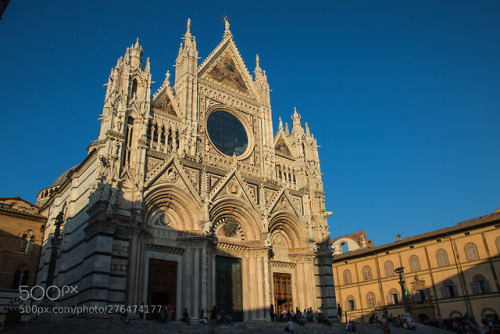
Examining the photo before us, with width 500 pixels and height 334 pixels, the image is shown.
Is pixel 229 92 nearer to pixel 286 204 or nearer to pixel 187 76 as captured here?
pixel 187 76

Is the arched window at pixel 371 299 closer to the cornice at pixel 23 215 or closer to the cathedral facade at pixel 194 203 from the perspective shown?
the cathedral facade at pixel 194 203

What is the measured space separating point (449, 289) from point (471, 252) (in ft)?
11.5

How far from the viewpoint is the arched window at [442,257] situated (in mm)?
32781

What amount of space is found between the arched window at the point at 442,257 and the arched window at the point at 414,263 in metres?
1.87

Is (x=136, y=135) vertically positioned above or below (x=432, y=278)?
above

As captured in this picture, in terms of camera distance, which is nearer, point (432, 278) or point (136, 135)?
point (136, 135)

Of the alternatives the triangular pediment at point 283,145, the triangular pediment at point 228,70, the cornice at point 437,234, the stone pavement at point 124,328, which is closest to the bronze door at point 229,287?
the stone pavement at point 124,328

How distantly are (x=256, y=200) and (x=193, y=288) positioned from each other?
7.10 m

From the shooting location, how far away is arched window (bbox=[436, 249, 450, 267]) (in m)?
32.8

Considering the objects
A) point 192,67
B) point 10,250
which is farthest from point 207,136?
point 10,250

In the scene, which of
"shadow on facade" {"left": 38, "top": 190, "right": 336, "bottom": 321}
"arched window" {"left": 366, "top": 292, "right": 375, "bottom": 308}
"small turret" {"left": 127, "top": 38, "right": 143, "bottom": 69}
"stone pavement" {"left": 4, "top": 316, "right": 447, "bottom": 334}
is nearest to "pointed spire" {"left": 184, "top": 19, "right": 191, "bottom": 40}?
"small turret" {"left": 127, "top": 38, "right": 143, "bottom": 69}

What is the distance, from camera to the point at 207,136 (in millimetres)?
24500

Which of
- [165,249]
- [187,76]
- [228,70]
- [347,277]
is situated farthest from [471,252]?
[187,76]

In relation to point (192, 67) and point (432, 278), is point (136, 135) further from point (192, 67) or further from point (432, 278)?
point (432, 278)
